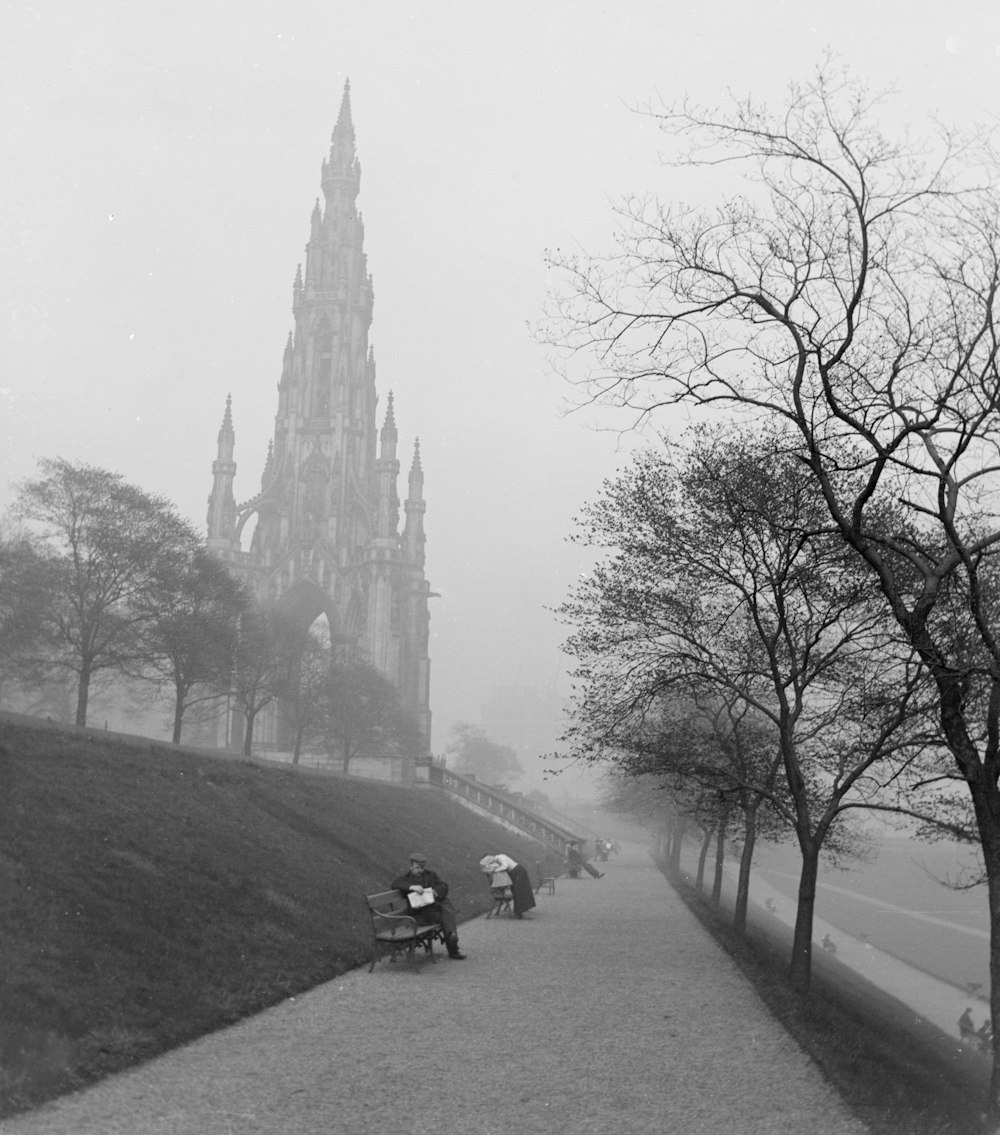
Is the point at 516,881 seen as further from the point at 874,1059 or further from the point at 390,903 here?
the point at 874,1059

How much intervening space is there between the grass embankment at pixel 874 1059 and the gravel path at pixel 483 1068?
0.91 ft

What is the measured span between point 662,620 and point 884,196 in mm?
9638

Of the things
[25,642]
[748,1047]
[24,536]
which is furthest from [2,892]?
[24,536]

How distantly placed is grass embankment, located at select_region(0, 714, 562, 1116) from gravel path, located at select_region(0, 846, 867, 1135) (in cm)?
46

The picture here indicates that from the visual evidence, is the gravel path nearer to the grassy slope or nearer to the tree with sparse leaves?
the grassy slope

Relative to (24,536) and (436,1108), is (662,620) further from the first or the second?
(24,536)

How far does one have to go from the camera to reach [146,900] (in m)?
14.8

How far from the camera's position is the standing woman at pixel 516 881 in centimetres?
2542

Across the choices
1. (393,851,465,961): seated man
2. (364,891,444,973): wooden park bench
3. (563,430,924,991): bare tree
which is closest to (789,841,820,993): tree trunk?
(563,430,924,991): bare tree

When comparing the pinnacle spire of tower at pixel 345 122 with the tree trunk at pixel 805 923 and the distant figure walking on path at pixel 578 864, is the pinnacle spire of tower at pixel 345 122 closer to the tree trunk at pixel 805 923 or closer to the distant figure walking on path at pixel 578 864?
the distant figure walking on path at pixel 578 864

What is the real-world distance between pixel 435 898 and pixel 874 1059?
667 cm

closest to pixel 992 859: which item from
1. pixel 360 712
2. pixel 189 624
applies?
pixel 189 624

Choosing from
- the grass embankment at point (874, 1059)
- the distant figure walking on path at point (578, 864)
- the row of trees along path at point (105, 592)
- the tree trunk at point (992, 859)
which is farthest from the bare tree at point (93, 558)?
the tree trunk at point (992, 859)

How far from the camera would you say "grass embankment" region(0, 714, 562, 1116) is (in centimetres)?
1020
